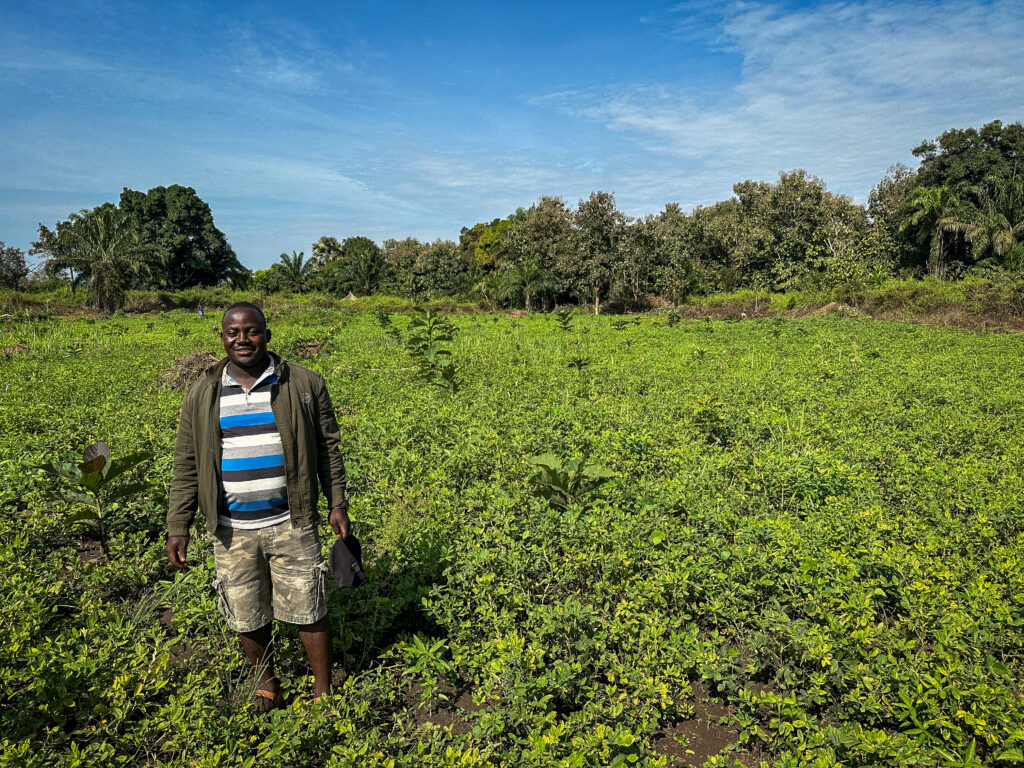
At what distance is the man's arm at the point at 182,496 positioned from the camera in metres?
2.96

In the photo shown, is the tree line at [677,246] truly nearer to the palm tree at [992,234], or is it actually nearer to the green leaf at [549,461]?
the palm tree at [992,234]

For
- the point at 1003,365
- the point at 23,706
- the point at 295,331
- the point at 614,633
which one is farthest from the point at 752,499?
the point at 295,331

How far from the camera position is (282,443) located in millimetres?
2852

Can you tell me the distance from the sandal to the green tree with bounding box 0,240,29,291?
36.0 m

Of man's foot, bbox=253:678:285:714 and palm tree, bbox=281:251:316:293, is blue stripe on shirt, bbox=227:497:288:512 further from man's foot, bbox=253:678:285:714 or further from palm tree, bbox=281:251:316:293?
palm tree, bbox=281:251:316:293

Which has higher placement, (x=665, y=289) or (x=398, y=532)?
(x=665, y=289)

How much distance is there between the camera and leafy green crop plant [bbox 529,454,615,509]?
188 inches

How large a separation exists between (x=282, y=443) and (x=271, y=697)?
4.23ft

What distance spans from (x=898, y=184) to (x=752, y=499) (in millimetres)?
45368

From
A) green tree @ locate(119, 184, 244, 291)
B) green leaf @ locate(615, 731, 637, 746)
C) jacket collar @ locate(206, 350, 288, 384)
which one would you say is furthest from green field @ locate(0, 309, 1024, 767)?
green tree @ locate(119, 184, 244, 291)

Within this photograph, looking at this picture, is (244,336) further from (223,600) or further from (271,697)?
(271,697)

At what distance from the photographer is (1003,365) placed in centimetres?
1101

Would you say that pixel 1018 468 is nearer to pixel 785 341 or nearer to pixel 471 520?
pixel 471 520

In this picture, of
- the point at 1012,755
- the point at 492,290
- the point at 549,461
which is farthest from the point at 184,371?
the point at 492,290
